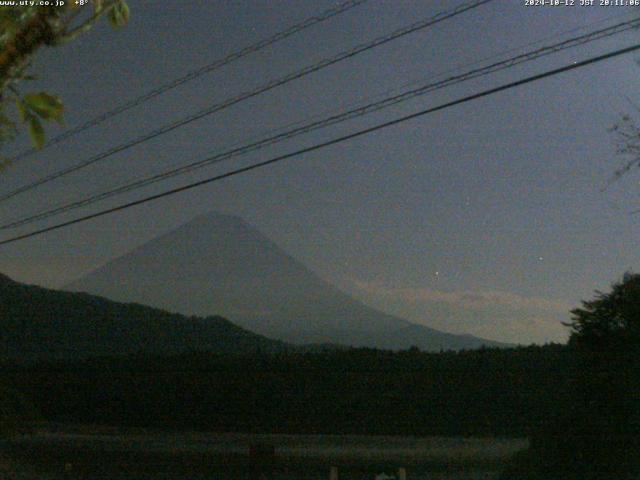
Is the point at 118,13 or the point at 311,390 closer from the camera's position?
the point at 118,13

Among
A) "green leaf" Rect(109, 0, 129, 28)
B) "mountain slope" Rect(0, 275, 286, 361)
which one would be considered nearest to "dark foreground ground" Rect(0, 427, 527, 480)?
"green leaf" Rect(109, 0, 129, 28)

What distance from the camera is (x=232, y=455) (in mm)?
23953

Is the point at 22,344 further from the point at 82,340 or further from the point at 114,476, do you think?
the point at 114,476

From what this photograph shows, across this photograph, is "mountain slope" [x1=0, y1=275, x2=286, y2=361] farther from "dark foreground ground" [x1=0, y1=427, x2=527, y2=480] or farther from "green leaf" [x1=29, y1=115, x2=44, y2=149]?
"green leaf" [x1=29, y1=115, x2=44, y2=149]

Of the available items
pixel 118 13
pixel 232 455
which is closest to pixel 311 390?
pixel 232 455

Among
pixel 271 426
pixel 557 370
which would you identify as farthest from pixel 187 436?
pixel 557 370

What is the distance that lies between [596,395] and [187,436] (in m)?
21.7

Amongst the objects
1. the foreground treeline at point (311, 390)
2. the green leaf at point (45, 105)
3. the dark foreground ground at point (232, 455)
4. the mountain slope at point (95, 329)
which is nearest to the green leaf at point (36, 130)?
the green leaf at point (45, 105)

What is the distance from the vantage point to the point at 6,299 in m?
55.9

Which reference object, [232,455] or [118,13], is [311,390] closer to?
[232,455]

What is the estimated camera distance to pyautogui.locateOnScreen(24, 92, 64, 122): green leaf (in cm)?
408

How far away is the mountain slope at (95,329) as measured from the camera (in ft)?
174

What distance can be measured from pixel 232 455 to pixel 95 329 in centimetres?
3489

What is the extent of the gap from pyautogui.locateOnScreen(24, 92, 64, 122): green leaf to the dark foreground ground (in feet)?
39.9
